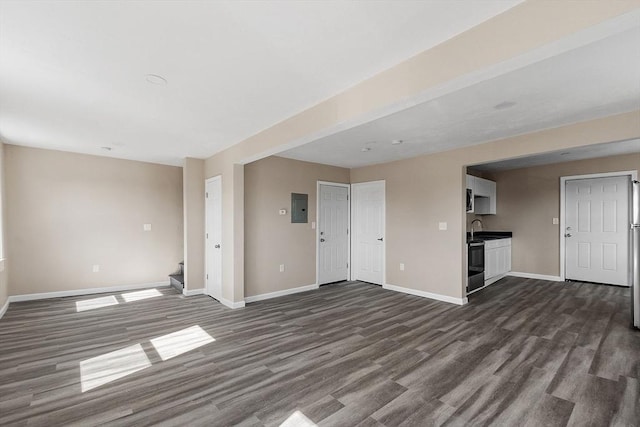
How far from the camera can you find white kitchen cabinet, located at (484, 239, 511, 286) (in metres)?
5.63

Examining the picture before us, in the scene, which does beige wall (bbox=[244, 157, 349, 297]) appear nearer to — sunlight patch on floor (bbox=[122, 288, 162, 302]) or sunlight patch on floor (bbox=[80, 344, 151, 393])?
sunlight patch on floor (bbox=[122, 288, 162, 302])

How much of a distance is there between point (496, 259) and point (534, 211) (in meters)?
1.48

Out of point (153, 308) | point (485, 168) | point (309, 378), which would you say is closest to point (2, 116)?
point (153, 308)

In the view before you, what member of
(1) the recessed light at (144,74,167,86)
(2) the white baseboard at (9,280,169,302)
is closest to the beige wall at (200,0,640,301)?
(1) the recessed light at (144,74,167,86)

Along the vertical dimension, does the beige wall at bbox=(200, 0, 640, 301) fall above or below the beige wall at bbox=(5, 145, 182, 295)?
above

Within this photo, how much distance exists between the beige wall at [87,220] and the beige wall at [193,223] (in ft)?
3.21

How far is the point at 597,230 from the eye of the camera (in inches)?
220

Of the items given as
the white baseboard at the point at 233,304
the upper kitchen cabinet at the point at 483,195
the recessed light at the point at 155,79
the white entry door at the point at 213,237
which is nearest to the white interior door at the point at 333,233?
the white baseboard at the point at 233,304

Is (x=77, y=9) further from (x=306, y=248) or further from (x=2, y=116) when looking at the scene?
(x=306, y=248)

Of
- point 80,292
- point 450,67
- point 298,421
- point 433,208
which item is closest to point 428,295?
point 433,208

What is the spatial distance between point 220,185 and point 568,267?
7.01 metres

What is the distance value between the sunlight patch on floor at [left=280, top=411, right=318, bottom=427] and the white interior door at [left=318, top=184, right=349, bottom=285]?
145 inches

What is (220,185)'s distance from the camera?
474 centimetres

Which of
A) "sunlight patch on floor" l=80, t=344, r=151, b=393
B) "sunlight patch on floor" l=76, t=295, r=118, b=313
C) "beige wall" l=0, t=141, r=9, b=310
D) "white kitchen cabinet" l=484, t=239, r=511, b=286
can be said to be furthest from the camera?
"white kitchen cabinet" l=484, t=239, r=511, b=286
